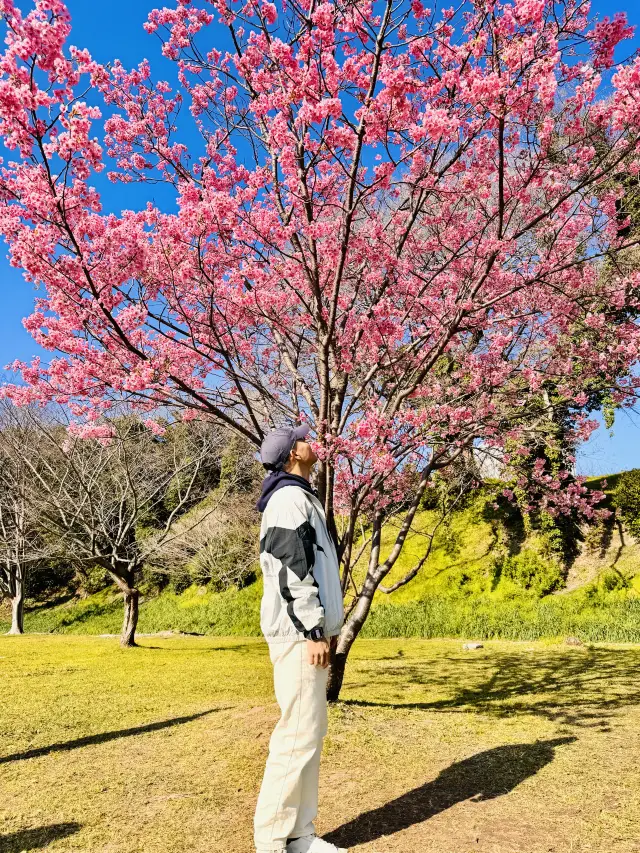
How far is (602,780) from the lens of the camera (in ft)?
12.5

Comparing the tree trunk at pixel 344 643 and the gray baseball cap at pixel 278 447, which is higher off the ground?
the gray baseball cap at pixel 278 447

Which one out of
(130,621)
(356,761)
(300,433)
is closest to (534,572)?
(130,621)

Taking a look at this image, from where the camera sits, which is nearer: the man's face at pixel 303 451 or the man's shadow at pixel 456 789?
the man's shadow at pixel 456 789

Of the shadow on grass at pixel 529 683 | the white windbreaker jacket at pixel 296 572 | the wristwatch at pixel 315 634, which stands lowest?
the shadow on grass at pixel 529 683

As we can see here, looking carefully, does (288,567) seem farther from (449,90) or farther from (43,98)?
(449,90)

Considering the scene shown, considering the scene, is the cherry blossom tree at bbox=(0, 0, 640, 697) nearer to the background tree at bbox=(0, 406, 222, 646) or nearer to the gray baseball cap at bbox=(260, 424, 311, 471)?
the gray baseball cap at bbox=(260, 424, 311, 471)

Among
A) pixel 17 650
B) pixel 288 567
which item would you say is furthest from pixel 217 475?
pixel 288 567

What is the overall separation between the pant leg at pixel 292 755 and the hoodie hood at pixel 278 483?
0.73 meters

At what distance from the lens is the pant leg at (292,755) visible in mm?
2645

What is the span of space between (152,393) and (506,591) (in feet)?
39.6

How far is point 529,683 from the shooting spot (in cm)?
782

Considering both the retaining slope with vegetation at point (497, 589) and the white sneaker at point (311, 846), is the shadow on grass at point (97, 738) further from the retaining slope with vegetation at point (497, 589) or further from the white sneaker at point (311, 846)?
the retaining slope with vegetation at point (497, 589)

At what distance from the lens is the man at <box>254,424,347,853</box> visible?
2656 mm

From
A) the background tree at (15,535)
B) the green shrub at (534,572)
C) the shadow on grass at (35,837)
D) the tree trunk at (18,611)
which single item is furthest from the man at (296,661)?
the tree trunk at (18,611)
